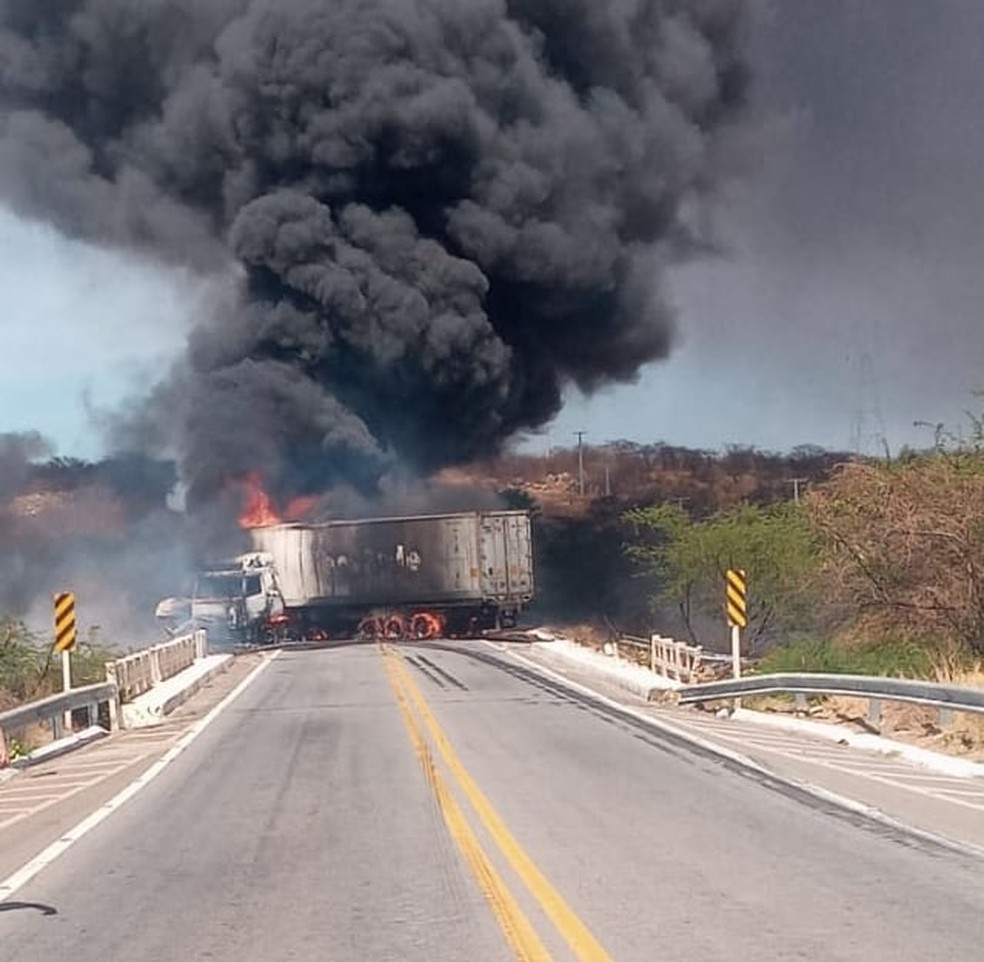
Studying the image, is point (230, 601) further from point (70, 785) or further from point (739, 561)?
point (70, 785)

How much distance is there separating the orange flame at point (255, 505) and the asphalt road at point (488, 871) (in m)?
30.9

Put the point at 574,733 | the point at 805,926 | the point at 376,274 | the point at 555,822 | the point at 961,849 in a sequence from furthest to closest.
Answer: the point at 376,274, the point at 574,733, the point at 555,822, the point at 961,849, the point at 805,926

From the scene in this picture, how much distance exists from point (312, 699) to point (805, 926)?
18.2 metres

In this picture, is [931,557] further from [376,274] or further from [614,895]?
[376,274]

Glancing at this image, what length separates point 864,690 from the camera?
1731 cm

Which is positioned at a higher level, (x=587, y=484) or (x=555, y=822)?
(x=587, y=484)

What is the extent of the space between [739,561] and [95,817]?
1141 inches

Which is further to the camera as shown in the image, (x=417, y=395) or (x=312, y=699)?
(x=417, y=395)

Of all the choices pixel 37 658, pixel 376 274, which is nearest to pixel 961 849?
pixel 37 658

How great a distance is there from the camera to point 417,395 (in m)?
49.2

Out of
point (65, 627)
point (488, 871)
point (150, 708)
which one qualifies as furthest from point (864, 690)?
point (65, 627)

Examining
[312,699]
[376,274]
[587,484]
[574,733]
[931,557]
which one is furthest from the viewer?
[587,484]

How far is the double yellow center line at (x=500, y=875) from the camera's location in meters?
7.02

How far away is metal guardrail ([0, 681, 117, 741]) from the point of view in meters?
17.0
